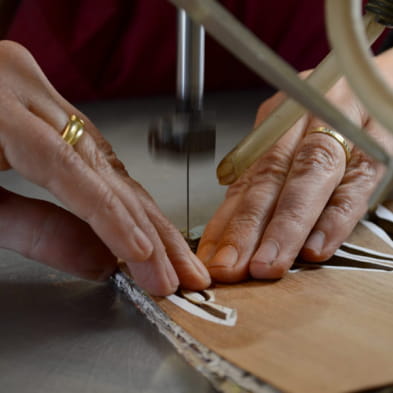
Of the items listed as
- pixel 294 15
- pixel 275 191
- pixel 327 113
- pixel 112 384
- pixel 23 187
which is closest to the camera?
pixel 327 113

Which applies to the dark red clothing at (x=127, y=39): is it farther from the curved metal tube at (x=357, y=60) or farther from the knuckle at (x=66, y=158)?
the curved metal tube at (x=357, y=60)

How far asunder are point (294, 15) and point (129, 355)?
93 cm

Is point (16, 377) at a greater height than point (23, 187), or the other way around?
point (23, 187)

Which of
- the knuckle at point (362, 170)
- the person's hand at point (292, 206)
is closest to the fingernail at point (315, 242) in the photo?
the person's hand at point (292, 206)

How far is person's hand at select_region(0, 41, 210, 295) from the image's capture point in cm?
50

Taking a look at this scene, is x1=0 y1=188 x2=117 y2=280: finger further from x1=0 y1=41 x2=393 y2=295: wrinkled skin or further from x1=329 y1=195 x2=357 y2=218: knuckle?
x1=329 y1=195 x2=357 y2=218: knuckle

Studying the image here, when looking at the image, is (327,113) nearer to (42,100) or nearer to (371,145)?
(371,145)

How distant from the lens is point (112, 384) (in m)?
0.46

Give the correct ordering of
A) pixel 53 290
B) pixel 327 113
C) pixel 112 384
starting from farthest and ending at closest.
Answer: pixel 53 290, pixel 112 384, pixel 327 113

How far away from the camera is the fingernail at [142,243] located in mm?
514

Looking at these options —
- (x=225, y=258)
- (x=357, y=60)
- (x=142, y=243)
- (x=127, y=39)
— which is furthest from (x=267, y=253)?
(x=127, y=39)

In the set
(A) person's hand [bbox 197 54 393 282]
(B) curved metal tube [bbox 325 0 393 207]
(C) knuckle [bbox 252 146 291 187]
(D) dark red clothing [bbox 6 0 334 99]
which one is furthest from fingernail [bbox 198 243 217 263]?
(D) dark red clothing [bbox 6 0 334 99]

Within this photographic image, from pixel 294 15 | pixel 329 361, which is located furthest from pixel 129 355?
pixel 294 15

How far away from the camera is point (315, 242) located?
0.65 meters
